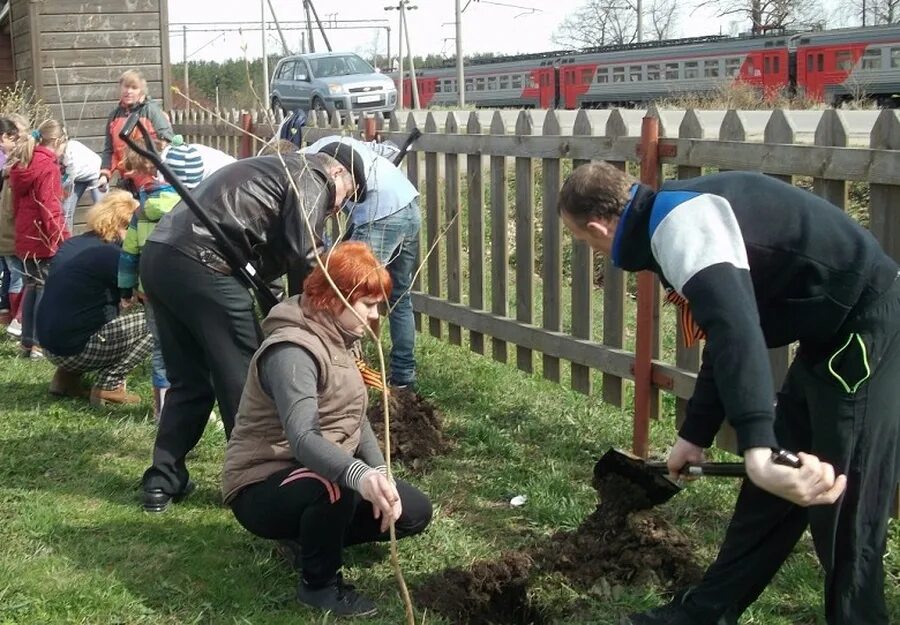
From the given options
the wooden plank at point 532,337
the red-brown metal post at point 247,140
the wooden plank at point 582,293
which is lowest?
the wooden plank at point 532,337

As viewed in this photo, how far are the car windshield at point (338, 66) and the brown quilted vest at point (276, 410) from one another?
25.4m

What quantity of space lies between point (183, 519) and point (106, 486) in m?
0.68

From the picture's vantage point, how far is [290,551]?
4.16m

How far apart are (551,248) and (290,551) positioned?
240 centimetres

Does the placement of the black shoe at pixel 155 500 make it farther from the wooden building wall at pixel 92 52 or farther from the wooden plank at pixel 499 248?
the wooden building wall at pixel 92 52

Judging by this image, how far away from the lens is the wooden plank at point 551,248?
575 cm

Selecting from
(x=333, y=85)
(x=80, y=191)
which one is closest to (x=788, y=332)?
(x=80, y=191)

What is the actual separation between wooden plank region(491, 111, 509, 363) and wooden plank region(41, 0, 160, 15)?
7.49 meters

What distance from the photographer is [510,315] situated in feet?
21.8

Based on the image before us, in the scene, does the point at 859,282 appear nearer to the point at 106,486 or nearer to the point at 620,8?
the point at 106,486

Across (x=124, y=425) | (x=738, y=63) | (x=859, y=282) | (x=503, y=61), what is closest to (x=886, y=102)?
(x=738, y=63)

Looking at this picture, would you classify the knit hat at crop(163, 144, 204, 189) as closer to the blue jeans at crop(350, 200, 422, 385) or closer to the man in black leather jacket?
the blue jeans at crop(350, 200, 422, 385)

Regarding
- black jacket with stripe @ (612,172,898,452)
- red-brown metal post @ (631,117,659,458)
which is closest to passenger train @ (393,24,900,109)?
red-brown metal post @ (631,117,659,458)

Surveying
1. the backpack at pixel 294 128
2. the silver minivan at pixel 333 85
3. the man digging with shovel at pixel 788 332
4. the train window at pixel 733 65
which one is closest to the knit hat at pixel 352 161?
the man digging with shovel at pixel 788 332
